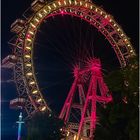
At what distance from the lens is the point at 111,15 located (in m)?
41.2

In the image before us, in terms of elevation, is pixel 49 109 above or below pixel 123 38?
below

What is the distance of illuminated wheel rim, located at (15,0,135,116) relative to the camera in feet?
107

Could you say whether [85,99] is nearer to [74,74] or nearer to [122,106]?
[74,74]

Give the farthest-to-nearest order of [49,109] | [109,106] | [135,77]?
[49,109] < [109,106] < [135,77]

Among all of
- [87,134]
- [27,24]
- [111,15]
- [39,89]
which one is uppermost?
[111,15]

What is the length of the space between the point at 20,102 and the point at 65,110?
4.48 m

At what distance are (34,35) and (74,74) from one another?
465cm

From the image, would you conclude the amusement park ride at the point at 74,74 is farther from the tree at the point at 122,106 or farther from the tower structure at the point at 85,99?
the tree at the point at 122,106

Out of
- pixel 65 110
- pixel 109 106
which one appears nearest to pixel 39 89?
pixel 65 110

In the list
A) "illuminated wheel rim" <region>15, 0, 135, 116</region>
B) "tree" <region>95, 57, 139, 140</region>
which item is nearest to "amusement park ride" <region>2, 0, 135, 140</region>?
"illuminated wheel rim" <region>15, 0, 135, 116</region>

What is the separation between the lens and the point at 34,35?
1363 inches

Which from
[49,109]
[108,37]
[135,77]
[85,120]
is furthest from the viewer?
[108,37]

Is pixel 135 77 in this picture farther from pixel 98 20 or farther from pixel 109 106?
pixel 98 20

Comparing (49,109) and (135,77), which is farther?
(49,109)
